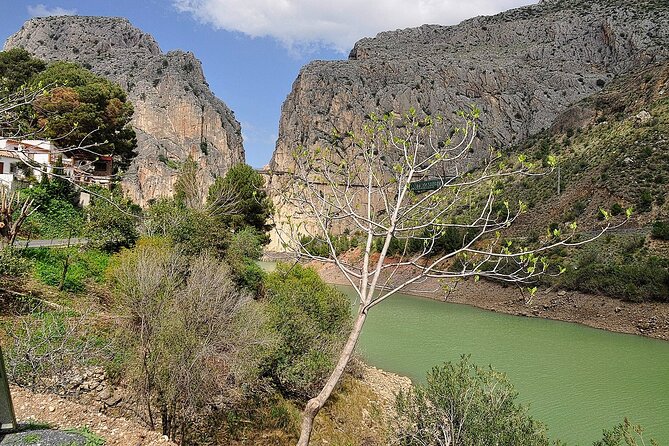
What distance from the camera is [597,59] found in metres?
75.3

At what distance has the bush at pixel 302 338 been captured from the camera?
1138 centimetres

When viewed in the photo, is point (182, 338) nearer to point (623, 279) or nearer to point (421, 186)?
point (421, 186)

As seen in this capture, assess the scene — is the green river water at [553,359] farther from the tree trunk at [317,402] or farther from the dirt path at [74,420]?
the dirt path at [74,420]

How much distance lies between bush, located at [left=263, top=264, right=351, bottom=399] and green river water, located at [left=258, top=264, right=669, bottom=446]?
264 cm

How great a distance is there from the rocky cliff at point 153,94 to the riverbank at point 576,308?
44869 mm

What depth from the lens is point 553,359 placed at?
18000mm

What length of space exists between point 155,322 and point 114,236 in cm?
818

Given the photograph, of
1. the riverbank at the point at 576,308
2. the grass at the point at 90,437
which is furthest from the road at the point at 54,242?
the riverbank at the point at 576,308

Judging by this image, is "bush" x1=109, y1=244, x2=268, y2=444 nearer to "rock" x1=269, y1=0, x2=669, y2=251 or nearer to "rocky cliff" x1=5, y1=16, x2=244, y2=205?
"rocky cliff" x1=5, y1=16, x2=244, y2=205

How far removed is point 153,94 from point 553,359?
216 ft

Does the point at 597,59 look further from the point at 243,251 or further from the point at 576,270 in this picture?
the point at 243,251

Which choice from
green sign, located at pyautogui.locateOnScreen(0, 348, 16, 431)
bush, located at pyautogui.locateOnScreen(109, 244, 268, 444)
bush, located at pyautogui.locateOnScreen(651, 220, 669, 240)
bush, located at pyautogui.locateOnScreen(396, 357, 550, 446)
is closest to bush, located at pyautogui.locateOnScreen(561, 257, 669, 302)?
bush, located at pyautogui.locateOnScreen(651, 220, 669, 240)

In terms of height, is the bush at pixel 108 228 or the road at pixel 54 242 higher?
the bush at pixel 108 228

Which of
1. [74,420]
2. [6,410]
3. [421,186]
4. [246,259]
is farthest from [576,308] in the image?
[6,410]
